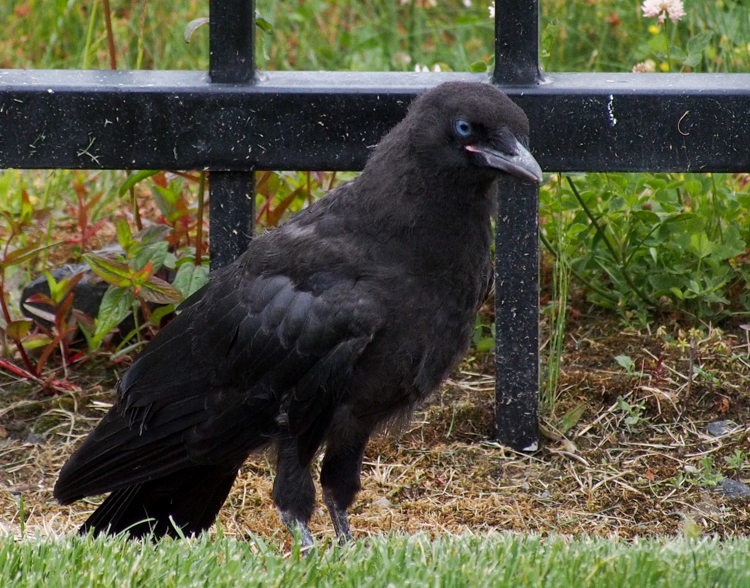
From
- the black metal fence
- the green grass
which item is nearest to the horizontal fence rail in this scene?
the black metal fence

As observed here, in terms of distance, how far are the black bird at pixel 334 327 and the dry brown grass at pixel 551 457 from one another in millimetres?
325

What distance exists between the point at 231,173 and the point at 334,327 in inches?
35.4

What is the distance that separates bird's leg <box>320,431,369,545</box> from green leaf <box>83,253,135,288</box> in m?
0.95

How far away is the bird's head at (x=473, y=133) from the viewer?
2740 mm

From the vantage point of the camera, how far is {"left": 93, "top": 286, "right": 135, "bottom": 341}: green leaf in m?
3.68

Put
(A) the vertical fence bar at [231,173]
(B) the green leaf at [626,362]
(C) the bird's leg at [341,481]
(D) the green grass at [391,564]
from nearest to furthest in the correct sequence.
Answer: (D) the green grass at [391,564] < (C) the bird's leg at [341,481] < (A) the vertical fence bar at [231,173] < (B) the green leaf at [626,362]

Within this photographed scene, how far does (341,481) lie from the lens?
10.6 feet

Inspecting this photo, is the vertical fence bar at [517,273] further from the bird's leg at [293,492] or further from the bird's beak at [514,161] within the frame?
the bird's leg at [293,492]

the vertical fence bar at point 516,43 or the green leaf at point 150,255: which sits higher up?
the vertical fence bar at point 516,43

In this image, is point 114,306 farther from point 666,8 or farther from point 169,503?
point 666,8

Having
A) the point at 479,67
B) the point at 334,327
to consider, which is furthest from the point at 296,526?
the point at 479,67

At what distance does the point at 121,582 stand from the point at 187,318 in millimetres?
1040

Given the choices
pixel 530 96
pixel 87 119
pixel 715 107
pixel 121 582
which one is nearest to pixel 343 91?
pixel 530 96

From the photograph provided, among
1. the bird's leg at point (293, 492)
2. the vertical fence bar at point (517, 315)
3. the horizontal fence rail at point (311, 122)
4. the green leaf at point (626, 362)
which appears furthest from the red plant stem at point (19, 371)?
the green leaf at point (626, 362)
